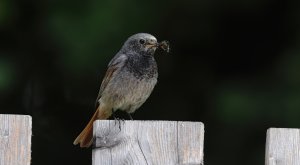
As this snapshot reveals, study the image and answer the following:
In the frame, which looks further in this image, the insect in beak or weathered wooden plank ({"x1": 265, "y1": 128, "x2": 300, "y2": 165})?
the insect in beak

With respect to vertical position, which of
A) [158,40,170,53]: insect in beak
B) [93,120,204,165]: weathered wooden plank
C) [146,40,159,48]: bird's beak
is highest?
[146,40,159,48]: bird's beak

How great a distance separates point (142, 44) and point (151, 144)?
91.9 inches

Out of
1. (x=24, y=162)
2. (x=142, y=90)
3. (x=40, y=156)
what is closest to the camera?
(x=24, y=162)

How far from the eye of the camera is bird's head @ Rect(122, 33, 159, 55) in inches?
184

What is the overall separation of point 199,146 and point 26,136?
1.95 ft

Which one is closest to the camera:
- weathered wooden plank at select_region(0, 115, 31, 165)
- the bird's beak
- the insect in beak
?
weathered wooden plank at select_region(0, 115, 31, 165)

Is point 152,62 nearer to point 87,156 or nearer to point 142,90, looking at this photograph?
point 142,90

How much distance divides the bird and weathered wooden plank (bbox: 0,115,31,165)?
2359 millimetres

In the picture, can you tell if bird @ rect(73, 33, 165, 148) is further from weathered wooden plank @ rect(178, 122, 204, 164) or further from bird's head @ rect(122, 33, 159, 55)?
weathered wooden plank @ rect(178, 122, 204, 164)

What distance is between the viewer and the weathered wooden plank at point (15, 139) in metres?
2.32

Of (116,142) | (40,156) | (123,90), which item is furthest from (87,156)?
(116,142)

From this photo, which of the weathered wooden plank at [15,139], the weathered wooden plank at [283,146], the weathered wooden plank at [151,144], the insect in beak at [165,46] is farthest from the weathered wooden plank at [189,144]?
the insect in beak at [165,46]

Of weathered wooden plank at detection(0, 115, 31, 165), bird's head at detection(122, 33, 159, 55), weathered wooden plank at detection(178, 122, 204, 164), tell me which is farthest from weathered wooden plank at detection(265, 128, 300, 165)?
bird's head at detection(122, 33, 159, 55)

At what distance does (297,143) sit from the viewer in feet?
7.92
